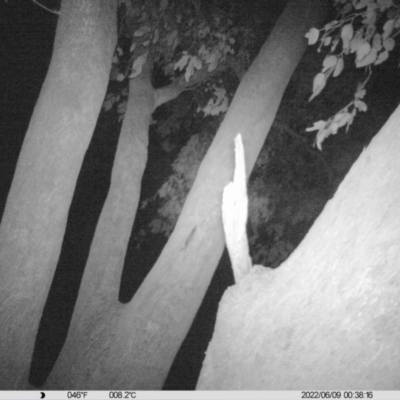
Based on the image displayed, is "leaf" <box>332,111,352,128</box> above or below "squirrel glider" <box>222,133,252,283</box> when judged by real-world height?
above

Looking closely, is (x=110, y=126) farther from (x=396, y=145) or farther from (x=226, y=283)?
(x=396, y=145)

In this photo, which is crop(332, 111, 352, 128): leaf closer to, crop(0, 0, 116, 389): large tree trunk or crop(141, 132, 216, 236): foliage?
crop(0, 0, 116, 389): large tree trunk

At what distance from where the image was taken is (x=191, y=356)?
1041cm

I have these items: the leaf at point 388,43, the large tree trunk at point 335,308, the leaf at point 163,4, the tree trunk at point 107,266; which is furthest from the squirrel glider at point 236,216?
the leaf at point 163,4

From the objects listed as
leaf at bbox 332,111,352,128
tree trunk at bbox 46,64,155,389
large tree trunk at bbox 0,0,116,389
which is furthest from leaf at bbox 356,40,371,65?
tree trunk at bbox 46,64,155,389

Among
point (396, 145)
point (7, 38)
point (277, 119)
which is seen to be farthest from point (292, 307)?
point (7, 38)

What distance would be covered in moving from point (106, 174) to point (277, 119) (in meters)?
6.93

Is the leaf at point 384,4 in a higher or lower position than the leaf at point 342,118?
higher

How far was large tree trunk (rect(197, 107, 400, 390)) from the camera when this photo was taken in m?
0.98

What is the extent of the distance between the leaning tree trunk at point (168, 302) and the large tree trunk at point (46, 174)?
456mm

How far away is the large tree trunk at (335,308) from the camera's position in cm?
98

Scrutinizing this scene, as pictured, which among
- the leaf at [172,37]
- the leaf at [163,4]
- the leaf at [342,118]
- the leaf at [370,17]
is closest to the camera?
the leaf at [370,17]

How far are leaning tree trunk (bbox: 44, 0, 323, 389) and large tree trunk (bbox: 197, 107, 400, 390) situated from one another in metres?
1.16

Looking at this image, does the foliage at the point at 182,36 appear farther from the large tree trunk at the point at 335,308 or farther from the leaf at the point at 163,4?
the large tree trunk at the point at 335,308
